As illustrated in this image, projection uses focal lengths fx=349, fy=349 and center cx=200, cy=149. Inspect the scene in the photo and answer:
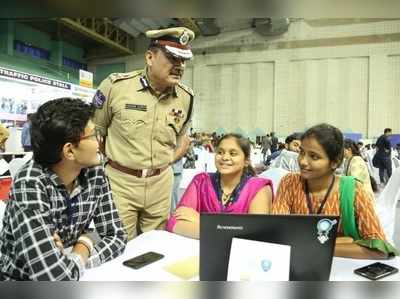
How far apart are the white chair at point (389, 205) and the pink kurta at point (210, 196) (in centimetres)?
80

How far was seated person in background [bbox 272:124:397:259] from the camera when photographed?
1212mm

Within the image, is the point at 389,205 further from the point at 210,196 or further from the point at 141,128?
the point at 141,128

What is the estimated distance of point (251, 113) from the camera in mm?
8664

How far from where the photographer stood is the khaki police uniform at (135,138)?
4.95 ft

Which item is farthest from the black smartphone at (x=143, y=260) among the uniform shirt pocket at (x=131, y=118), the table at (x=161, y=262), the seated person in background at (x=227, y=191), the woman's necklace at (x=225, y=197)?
the uniform shirt pocket at (x=131, y=118)

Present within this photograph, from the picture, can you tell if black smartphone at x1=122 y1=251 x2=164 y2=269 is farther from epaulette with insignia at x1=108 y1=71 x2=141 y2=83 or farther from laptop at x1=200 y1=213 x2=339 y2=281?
epaulette with insignia at x1=108 y1=71 x2=141 y2=83

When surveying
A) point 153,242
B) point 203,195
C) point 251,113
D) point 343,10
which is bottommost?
point 153,242

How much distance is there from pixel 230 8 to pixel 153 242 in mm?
1017

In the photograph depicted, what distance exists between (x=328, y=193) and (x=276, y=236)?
0.86m

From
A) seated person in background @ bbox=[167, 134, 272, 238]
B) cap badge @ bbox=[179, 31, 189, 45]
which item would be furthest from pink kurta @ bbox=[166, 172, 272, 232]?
cap badge @ bbox=[179, 31, 189, 45]

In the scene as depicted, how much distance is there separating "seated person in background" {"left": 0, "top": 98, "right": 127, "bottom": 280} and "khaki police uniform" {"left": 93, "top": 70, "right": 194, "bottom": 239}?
460mm

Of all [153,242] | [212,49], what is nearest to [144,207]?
[153,242]

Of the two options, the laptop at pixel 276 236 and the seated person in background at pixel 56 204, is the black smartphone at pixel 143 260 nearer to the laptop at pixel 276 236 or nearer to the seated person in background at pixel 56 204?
the seated person in background at pixel 56 204

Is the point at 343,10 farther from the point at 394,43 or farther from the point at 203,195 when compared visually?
the point at 394,43
